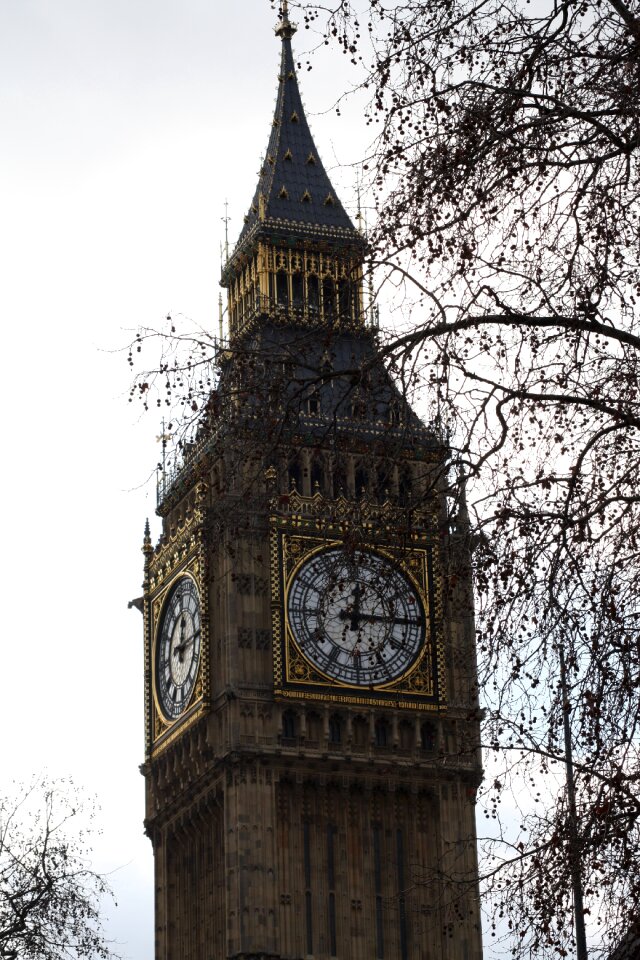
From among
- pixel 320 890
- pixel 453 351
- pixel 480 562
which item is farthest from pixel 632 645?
pixel 320 890

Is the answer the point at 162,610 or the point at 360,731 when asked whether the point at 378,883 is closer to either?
the point at 360,731

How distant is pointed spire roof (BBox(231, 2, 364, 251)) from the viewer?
76250 mm

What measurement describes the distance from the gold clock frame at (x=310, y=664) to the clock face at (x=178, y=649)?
310 cm

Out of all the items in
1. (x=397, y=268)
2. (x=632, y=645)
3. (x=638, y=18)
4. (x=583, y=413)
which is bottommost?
(x=632, y=645)

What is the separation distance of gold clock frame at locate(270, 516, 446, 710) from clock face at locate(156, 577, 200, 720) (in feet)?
10.2

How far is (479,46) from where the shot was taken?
26578 mm

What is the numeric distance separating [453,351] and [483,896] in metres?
5.58

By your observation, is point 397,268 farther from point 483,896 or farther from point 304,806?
point 304,806

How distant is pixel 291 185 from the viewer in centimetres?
7819

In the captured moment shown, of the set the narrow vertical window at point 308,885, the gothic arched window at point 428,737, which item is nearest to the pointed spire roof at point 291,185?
the gothic arched window at point 428,737

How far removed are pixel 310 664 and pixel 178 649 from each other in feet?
16.6

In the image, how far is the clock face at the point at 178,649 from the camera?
70.3 metres

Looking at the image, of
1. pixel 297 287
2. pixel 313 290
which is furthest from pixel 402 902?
pixel 297 287

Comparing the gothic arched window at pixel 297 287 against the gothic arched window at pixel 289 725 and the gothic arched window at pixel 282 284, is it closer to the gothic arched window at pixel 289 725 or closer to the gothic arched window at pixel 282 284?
the gothic arched window at pixel 282 284
